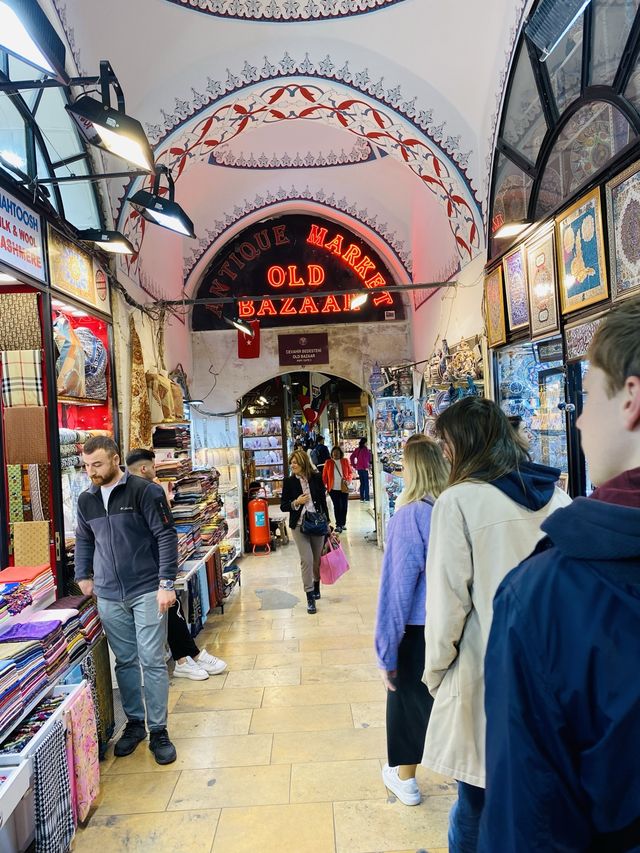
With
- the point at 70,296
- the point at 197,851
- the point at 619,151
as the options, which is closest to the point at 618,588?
the point at 197,851

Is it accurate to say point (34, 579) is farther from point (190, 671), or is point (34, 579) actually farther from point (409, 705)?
point (409, 705)

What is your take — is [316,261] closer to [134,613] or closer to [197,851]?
[134,613]

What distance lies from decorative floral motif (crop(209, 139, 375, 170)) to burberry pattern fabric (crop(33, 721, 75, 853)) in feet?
20.4

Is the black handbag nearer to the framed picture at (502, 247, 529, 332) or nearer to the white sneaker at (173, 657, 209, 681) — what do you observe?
the white sneaker at (173, 657, 209, 681)

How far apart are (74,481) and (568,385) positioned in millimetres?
3388

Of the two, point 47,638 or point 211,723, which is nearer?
point 47,638

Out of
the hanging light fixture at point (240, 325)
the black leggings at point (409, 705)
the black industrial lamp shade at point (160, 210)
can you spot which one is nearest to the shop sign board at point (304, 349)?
the hanging light fixture at point (240, 325)

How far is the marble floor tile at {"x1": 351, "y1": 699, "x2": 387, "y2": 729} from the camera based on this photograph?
3.30m

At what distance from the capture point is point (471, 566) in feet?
5.24

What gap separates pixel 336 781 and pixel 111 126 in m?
3.38

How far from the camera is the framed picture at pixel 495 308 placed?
14.0ft

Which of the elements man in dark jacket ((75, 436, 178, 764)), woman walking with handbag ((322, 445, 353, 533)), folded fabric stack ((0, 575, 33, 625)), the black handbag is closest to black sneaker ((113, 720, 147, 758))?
man in dark jacket ((75, 436, 178, 764))

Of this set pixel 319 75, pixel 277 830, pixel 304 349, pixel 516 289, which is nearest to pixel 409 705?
pixel 277 830

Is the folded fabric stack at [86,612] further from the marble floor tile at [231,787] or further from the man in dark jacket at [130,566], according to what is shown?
the marble floor tile at [231,787]
